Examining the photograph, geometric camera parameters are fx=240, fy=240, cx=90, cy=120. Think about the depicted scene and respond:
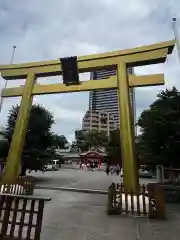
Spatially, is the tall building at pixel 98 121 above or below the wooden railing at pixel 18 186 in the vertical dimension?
above

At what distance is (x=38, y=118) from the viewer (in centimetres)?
2008

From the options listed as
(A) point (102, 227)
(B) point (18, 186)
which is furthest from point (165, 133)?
(B) point (18, 186)

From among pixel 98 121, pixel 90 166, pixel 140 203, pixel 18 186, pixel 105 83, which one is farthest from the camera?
pixel 98 121

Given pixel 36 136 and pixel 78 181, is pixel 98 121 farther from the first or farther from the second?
pixel 36 136

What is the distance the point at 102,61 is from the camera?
36.3 feet

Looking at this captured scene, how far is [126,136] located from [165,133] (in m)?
3.40

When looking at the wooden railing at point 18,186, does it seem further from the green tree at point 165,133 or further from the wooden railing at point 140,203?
the green tree at point 165,133

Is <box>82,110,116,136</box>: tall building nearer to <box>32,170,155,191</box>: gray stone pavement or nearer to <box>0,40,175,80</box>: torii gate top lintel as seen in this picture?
<box>32,170,155,191</box>: gray stone pavement

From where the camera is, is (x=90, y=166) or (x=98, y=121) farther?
(x=98, y=121)

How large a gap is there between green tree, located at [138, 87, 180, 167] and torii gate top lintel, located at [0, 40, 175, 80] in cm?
292

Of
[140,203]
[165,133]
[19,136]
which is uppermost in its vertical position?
[165,133]

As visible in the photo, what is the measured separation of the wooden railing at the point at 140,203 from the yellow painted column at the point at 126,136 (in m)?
0.37

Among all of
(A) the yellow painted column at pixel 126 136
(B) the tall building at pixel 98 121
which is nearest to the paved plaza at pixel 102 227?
(A) the yellow painted column at pixel 126 136

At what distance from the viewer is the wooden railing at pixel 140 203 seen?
7.48 meters
